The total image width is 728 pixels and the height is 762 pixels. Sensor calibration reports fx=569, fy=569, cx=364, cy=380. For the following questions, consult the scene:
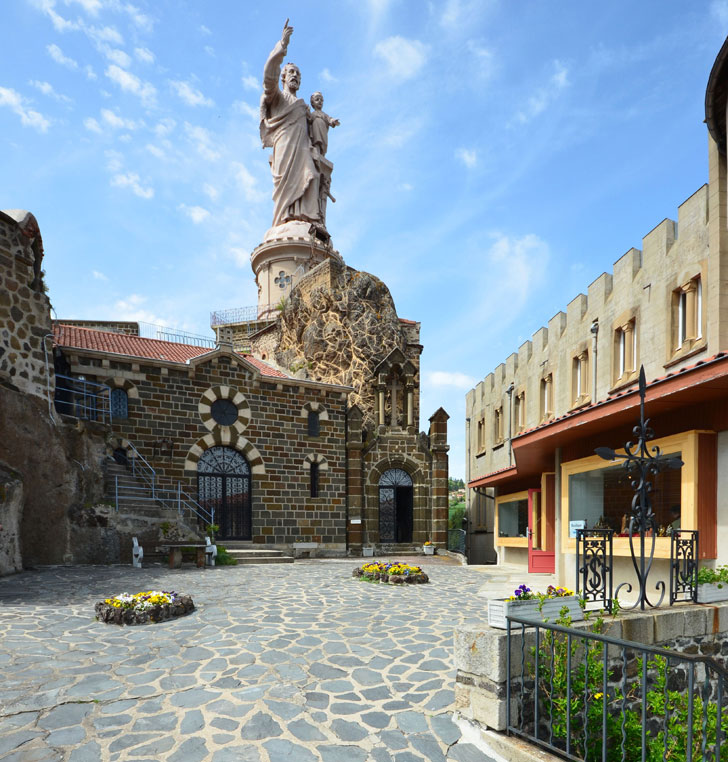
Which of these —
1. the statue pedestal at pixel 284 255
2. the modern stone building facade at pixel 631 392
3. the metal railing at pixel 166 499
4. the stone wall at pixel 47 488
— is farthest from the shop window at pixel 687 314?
the statue pedestal at pixel 284 255

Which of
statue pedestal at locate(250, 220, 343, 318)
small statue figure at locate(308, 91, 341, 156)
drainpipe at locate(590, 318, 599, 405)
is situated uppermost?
small statue figure at locate(308, 91, 341, 156)

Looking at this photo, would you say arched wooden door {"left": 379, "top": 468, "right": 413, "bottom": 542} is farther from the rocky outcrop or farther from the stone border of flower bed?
the stone border of flower bed

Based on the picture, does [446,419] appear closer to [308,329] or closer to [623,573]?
[308,329]

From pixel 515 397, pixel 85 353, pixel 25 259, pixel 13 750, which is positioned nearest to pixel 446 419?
pixel 515 397

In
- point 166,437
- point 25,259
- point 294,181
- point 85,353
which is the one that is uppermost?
point 294,181

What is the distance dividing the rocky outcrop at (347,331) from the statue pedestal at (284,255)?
31.7 feet

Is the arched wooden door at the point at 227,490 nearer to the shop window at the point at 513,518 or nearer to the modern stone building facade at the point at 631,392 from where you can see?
the modern stone building facade at the point at 631,392

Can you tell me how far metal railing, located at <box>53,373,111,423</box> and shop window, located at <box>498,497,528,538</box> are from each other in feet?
46.4

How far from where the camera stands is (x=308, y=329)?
30078 mm

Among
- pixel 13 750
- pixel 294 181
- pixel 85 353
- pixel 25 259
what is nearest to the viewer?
pixel 13 750

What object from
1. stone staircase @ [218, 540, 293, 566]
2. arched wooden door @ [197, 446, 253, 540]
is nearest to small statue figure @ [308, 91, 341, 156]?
arched wooden door @ [197, 446, 253, 540]

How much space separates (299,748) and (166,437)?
15515mm

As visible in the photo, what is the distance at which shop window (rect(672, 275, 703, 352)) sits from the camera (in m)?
13.7

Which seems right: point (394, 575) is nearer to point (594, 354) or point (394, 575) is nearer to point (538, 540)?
point (538, 540)
